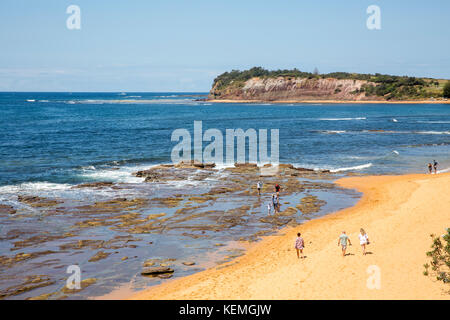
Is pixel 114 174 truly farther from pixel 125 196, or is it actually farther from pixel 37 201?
pixel 37 201

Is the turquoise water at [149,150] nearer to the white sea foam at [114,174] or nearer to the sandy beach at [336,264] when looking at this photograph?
the white sea foam at [114,174]

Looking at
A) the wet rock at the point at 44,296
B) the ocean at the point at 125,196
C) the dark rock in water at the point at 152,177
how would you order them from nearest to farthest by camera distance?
the wet rock at the point at 44,296
the ocean at the point at 125,196
the dark rock in water at the point at 152,177

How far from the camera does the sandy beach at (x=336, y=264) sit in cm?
1623

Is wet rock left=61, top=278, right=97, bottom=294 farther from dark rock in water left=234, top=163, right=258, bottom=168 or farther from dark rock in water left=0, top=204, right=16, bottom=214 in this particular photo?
dark rock in water left=234, top=163, right=258, bottom=168

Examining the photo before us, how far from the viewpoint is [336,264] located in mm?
18859

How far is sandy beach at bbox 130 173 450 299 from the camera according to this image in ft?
53.3

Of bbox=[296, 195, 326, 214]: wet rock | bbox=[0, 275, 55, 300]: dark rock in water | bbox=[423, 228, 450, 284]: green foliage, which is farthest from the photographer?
bbox=[296, 195, 326, 214]: wet rock

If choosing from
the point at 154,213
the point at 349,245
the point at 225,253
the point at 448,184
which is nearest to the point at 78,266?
the point at 225,253

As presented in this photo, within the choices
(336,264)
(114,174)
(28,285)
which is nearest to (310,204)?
(336,264)

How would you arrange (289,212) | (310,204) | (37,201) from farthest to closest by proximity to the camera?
(37,201), (310,204), (289,212)

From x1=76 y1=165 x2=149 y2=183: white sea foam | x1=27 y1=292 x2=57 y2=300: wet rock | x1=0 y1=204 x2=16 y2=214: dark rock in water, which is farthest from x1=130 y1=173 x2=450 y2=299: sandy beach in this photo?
x1=76 y1=165 x2=149 y2=183: white sea foam

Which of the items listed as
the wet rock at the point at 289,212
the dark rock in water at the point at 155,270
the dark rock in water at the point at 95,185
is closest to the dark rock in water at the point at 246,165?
the dark rock in water at the point at 95,185

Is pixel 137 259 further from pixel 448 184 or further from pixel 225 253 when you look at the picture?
pixel 448 184

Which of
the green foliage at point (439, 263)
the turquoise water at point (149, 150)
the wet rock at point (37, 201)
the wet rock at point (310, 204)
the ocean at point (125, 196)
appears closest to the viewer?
the green foliage at point (439, 263)
